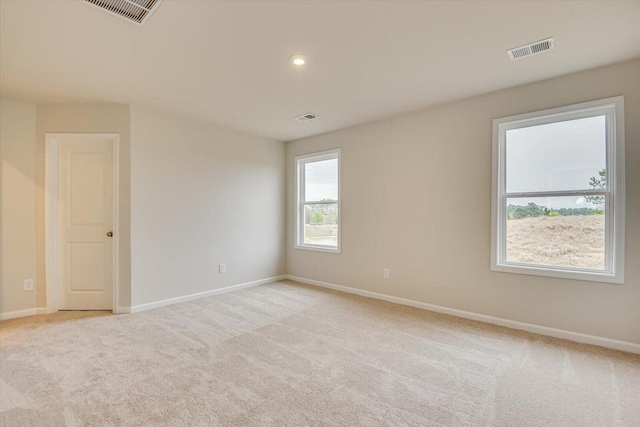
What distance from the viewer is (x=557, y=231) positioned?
300 cm

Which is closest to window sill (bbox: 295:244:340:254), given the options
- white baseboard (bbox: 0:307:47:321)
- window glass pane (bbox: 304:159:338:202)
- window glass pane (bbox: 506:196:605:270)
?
window glass pane (bbox: 304:159:338:202)

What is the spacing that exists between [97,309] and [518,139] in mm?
5332

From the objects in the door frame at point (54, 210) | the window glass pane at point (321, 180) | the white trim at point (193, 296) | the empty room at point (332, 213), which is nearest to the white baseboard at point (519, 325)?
the empty room at point (332, 213)

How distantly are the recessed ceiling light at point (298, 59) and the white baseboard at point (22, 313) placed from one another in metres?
4.10

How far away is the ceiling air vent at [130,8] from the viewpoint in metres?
1.90

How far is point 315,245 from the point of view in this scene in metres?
5.18

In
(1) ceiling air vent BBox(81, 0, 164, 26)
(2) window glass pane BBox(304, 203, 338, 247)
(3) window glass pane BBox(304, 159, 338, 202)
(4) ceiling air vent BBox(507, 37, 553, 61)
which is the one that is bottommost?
(2) window glass pane BBox(304, 203, 338, 247)

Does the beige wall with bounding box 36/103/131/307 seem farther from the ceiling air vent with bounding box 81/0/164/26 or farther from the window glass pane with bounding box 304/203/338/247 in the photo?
the window glass pane with bounding box 304/203/338/247

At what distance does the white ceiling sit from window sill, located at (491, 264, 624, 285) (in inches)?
74.5

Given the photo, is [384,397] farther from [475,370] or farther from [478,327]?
[478,327]

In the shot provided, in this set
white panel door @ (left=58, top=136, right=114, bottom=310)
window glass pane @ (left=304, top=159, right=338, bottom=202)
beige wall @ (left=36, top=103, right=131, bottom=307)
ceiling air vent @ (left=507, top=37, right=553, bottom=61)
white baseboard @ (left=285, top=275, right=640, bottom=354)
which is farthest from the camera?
window glass pane @ (left=304, top=159, right=338, bottom=202)

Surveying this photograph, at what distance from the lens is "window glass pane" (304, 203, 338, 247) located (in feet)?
16.3

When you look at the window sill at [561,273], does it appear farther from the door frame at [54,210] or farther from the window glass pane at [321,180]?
the door frame at [54,210]

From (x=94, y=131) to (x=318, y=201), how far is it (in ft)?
10.5
